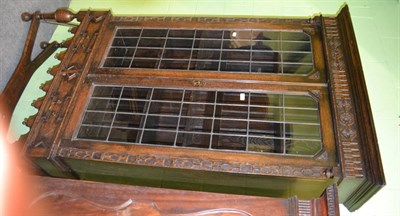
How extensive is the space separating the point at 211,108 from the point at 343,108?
1.93ft

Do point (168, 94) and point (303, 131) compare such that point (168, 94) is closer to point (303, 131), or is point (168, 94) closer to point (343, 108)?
point (303, 131)

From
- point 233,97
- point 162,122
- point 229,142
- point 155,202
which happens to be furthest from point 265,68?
point 155,202

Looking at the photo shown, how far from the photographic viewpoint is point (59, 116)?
142cm

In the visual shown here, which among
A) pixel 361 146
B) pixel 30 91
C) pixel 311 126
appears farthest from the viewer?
pixel 30 91

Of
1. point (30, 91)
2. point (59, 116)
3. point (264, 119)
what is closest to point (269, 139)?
point (264, 119)

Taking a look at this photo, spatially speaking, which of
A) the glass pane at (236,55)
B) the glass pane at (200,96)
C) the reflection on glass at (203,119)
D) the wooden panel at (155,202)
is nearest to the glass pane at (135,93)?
the reflection on glass at (203,119)

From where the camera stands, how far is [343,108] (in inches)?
51.6

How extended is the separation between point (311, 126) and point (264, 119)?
8.2 inches

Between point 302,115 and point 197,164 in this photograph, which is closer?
point 197,164

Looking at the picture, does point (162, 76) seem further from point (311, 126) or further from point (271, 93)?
point (311, 126)

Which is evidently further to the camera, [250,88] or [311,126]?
[250,88]

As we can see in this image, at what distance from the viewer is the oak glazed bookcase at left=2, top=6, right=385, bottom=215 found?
1232 mm

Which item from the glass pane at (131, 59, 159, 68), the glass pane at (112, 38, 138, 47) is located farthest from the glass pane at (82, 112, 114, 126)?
the glass pane at (112, 38, 138, 47)

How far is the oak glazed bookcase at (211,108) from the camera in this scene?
123 centimetres
